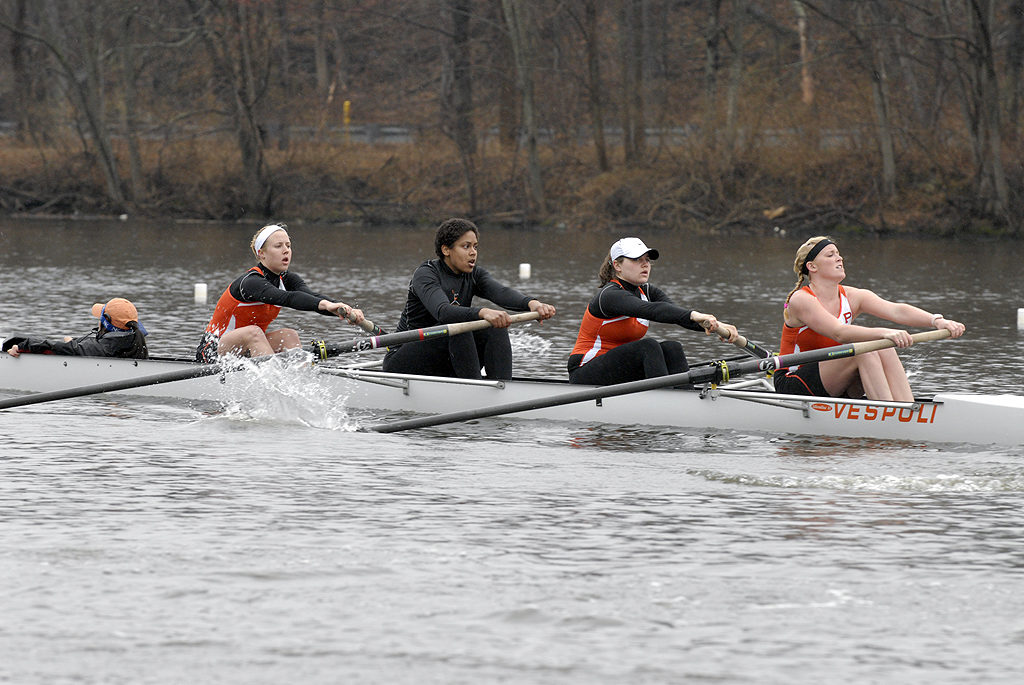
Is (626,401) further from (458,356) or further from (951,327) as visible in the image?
(951,327)

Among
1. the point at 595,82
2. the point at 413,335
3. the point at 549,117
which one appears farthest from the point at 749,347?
the point at 549,117

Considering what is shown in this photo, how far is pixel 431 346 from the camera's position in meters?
11.5

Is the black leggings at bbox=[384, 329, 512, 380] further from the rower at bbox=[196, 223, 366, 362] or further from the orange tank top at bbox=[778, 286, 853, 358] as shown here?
the orange tank top at bbox=[778, 286, 853, 358]

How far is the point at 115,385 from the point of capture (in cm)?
1091

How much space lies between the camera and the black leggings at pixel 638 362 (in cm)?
1058

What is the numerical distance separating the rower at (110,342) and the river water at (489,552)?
0.40 meters

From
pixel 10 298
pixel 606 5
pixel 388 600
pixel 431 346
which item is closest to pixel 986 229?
pixel 606 5

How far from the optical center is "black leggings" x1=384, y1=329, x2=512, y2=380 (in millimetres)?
11203

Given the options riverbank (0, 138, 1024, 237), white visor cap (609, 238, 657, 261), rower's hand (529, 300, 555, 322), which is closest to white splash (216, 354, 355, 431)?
rower's hand (529, 300, 555, 322)

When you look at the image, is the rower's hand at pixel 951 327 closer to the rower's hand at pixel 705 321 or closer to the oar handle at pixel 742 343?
the oar handle at pixel 742 343

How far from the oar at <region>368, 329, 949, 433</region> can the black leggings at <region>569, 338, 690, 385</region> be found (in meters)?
0.35

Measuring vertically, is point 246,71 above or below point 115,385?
above

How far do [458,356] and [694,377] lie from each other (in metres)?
A: 1.97

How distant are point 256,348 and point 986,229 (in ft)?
→ 78.0
